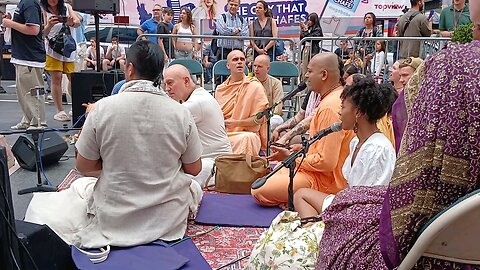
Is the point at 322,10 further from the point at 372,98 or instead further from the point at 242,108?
the point at 372,98

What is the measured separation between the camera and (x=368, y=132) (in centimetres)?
257

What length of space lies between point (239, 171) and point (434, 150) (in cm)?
268

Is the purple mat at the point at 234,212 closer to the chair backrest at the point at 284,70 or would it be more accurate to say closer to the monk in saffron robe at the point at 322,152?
the monk in saffron robe at the point at 322,152

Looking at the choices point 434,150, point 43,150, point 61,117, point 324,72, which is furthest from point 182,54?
point 434,150

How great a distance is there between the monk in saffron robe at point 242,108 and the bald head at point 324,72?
83 cm

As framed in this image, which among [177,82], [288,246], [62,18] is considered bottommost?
[288,246]

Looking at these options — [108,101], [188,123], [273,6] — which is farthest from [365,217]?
[273,6]

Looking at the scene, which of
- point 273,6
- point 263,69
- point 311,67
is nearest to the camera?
point 311,67

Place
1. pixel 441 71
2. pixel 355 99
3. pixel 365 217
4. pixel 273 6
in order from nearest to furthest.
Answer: pixel 441 71 < pixel 365 217 < pixel 355 99 < pixel 273 6

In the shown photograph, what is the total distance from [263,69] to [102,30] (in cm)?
757

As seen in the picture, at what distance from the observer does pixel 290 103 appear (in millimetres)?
6891

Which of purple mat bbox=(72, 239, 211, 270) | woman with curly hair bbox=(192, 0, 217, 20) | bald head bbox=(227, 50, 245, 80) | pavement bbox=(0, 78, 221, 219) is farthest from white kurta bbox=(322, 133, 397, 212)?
woman with curly hair bbox=(192, 0, 217, 20)

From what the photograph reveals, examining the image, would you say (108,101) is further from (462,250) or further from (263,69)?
(263,69)

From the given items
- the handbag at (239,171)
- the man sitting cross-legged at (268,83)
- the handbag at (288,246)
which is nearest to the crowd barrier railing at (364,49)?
the man sitting cross-legged at (268,83)
